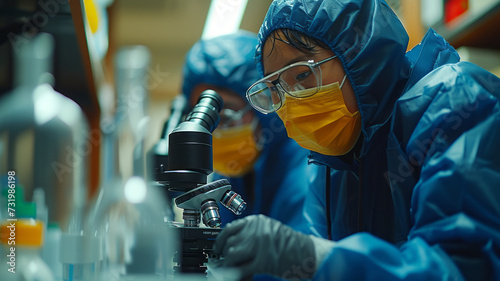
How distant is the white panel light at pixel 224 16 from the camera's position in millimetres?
2440

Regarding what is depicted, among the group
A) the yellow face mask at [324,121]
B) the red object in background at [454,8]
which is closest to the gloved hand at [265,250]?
the yellow face mask at [324,121]

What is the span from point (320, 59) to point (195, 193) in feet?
1.58

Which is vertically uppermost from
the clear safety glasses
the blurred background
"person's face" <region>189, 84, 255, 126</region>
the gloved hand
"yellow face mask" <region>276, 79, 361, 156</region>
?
the blurred background

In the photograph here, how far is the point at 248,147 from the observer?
190 centimetres

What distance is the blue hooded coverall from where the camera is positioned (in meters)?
0.75

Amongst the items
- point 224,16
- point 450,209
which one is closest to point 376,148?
point 450,209

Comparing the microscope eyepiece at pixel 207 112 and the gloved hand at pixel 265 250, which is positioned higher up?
the microscope eyepiece at pixel 207 112

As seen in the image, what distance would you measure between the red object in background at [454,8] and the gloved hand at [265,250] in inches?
56.1

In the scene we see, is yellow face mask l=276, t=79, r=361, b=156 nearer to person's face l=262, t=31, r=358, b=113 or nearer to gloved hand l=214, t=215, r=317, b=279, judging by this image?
person's face l=262, t=31, r=358, b=113

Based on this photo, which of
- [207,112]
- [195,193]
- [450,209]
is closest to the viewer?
[450,209]

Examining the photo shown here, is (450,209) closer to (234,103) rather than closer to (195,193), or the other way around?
(195,193)

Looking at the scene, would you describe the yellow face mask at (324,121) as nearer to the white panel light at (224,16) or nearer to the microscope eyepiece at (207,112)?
the microscope eyepiece at (207,112)

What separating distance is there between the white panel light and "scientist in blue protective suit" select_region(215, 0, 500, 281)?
48.7 inches

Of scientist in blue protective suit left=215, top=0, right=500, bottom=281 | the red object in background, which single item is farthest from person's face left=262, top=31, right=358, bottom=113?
the red object in background
